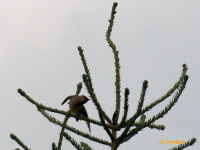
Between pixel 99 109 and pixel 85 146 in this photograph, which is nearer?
pixel 99 109

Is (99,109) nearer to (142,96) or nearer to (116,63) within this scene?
(142,96)

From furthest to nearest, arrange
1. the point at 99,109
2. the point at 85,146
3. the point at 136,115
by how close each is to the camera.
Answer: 1. the point at 85,146
2. the point at 99,109
3. the point at 136,115

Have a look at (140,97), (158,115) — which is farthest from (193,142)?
(140,97)

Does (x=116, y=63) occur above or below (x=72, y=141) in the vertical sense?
Result: above

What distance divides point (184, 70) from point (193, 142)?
780mm

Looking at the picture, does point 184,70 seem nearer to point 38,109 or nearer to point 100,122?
point 100,122

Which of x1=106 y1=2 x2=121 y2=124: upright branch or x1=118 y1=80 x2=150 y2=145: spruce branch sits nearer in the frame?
x1=118 y1=80 x2=150 y2=145: spruce branch

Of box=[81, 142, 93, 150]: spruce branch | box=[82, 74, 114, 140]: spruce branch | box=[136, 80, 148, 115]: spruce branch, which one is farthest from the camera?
box=[81, 142, 93, 150]: spruce branch

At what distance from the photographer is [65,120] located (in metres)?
4.55

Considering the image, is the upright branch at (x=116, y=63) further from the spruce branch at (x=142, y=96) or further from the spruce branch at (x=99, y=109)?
the spruce branch at (x=142, y=96)

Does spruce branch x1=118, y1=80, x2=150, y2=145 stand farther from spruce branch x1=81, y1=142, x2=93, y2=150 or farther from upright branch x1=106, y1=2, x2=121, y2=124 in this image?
spruce branch x1=81, y1=142, x2=93, y2=150

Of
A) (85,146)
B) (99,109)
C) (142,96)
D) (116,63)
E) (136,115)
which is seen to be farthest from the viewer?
(116,63)

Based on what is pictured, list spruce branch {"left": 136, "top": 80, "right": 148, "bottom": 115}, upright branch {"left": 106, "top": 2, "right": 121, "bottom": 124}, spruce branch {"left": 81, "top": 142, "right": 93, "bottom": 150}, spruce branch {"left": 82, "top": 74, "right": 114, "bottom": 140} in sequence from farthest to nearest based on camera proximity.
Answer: spruce branch {"left": 81, "top": 142, "right": 93, "bottom": 150} → upright branch {"left": 106, "top": 2, "right": 121, "bottom": 124} → spruce branch {"left": 82, "top": 74, "right": 114, "bottom": 140} → spruce branch {"left": 136, "top": 80, "right": 148, "bottom": 115}

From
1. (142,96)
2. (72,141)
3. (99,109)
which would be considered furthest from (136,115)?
(72,141)
